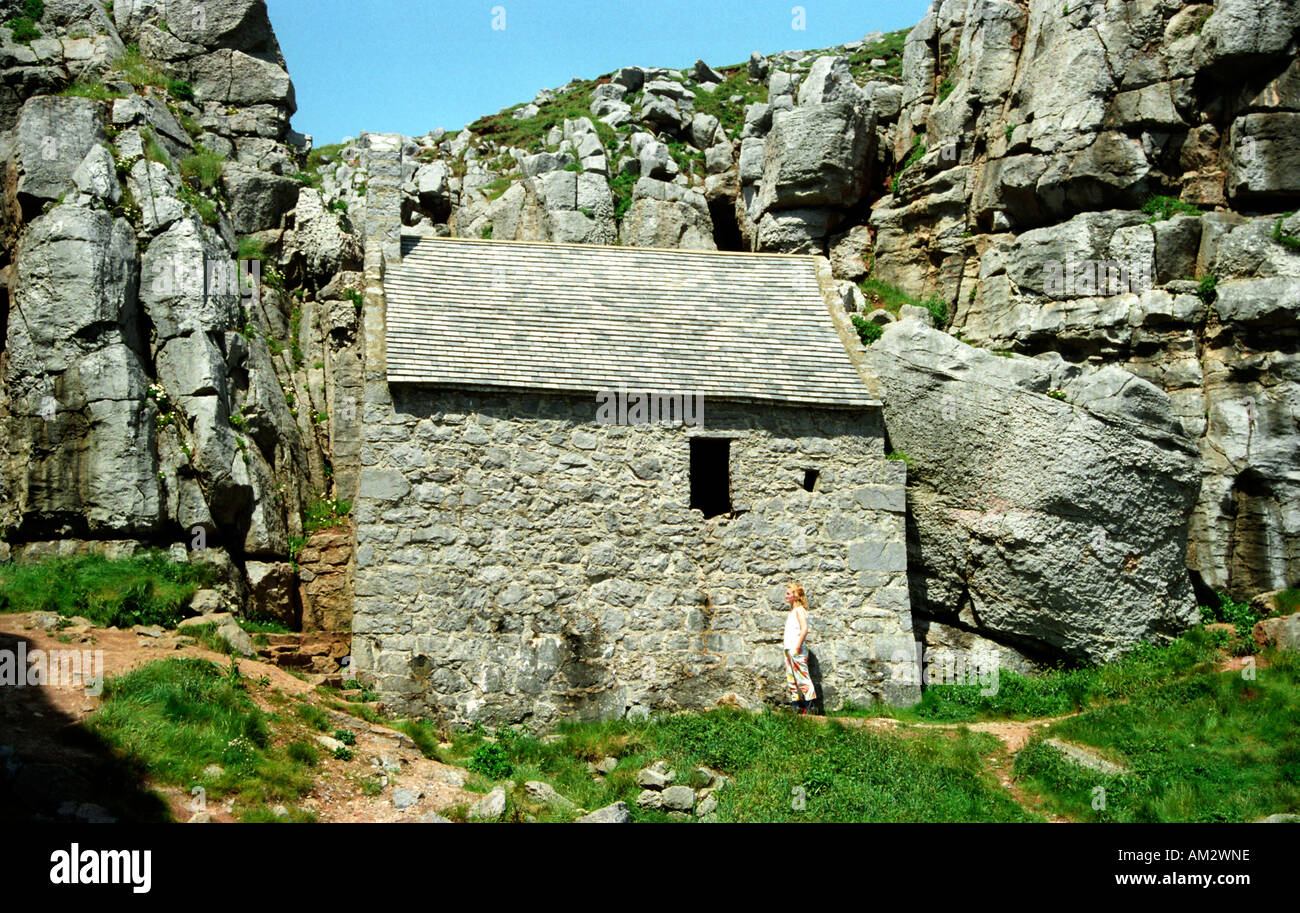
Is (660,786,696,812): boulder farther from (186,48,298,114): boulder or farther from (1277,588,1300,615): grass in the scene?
(186,48,298,114): boulder

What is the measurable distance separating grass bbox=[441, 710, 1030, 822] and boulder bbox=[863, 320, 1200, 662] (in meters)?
3.56

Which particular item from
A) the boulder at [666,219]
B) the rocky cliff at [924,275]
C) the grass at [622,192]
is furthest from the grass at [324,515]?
the grass at [622,192]

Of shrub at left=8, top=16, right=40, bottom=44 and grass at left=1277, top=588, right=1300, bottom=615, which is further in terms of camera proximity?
shrub at left=8, top=16, right=40, bottom=44

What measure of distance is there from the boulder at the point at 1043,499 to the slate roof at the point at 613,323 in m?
1.69

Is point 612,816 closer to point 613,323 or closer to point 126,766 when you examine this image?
point 126,766

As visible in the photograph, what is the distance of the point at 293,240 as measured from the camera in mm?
24891

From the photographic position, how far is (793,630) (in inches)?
636

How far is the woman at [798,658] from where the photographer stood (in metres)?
16.0

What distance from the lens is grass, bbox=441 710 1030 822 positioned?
1248 centimetres

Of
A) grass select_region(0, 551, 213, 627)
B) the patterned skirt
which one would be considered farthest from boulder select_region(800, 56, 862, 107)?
grass select_region(0, 551, 213, 627)

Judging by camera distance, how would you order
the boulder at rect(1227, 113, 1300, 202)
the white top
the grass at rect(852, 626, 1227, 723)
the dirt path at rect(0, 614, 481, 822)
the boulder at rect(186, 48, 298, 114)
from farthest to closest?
the boulder at rect(186, 48, 298, 114) → the boulder at rect(1227, 113, 1300, 202) → the grass at rect(852, 626, 1227, 723) → the white top → the dirt path at rect(0, 614, 481, 822)

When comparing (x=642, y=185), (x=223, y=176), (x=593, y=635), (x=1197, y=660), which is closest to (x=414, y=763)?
(x=593, y=635)

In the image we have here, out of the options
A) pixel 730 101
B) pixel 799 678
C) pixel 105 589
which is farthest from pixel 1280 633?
pixel 730 101

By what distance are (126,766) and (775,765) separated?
767 centimetres
